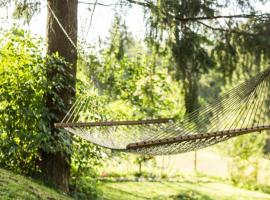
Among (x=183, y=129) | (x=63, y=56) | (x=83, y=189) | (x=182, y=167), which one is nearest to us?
(x=183, y=129)

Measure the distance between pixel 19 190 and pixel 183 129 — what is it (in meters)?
1.27

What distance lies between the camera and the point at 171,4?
15.3 feet

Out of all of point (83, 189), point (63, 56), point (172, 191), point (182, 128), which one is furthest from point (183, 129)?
point (172, 191)

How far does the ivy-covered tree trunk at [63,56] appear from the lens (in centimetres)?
435

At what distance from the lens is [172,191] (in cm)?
656

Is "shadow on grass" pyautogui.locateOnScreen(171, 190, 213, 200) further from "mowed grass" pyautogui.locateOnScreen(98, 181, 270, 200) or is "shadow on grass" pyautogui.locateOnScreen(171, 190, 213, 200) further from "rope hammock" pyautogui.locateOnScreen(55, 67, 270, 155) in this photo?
"rope hammock" pyautogui.locateOnScreen(55, 67, 270, 155)

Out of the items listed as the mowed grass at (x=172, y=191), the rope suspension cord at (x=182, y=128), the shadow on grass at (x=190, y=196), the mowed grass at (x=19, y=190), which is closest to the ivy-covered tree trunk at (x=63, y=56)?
the rope suspension cord at (x=182, y=128)

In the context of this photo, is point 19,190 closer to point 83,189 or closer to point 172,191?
point 83,189

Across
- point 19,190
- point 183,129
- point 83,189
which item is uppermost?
point 183,129

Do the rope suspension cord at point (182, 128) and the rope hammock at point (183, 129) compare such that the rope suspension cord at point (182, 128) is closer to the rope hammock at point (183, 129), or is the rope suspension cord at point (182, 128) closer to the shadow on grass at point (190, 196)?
the rope hammock at point (183, 129)

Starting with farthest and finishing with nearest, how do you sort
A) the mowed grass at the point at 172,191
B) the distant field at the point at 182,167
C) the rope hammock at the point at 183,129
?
the distant field at the point at 182,167, the mowed grass at the point at 172,191, the rope hammock at the point at 183,129

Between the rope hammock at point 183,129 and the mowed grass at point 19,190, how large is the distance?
21.8 inches

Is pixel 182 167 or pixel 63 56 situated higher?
pixel 63 56

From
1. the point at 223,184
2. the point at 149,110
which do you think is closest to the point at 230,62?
the point at 149,110
